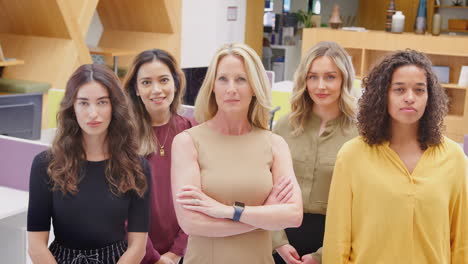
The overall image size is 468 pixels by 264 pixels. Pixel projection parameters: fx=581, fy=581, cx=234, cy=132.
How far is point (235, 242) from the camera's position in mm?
1717

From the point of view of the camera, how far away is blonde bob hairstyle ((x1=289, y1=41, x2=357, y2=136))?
2061 mm

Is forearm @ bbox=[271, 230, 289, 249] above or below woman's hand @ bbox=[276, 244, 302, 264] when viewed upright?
above

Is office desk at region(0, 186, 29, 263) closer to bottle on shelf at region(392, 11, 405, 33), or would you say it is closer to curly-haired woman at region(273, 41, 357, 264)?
curly-haired woman at region(273, 41, 357, 264)

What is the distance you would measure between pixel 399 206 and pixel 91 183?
2.96ft

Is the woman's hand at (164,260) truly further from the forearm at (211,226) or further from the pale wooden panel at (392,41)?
the pale wooden panel at (392,41)

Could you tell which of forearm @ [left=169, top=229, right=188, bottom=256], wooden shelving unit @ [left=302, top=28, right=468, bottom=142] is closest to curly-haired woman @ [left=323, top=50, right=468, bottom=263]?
forearm @ [left=169, top=229, right=188, bottom=256]

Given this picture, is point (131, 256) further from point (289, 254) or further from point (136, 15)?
point (136, 15)

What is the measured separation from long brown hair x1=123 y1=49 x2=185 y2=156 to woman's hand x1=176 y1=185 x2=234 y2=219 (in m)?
0.40

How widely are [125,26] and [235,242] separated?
5293 mm

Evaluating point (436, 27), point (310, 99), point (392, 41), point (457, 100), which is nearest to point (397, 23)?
Result: point (392, 41)

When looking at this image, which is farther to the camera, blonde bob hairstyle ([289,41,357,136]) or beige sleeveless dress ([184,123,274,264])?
blonde bob hairstyle ([289,41,357,136])

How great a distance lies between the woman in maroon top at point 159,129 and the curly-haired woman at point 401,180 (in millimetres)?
619

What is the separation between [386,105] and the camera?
170 cm

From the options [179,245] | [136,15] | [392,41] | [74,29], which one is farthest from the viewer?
[392,41]
